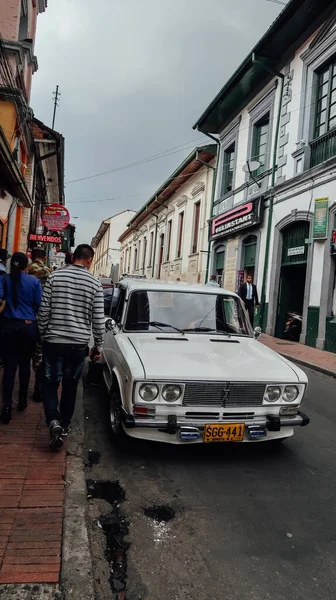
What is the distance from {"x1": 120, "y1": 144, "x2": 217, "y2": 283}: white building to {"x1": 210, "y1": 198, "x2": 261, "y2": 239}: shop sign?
6.08ft

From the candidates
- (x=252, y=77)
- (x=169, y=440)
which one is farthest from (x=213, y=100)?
(x=169, y=440)

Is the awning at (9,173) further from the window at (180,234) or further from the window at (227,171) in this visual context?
the window at (180,234)

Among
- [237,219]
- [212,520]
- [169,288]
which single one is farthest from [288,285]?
[212,520]

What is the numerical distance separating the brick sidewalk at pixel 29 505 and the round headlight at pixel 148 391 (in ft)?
2.83

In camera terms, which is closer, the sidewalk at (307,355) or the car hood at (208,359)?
the car hood at (208,359)

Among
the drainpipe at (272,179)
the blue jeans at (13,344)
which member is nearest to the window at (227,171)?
the drainpipe at (272,179)

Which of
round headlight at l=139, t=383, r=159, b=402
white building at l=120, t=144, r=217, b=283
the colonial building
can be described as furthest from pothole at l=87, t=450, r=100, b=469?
white building at l=120, t=144, r=217, b=283

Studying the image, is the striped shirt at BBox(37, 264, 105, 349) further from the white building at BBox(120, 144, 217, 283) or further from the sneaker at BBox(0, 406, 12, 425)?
the white building at BBox(120, 144, 217, 283)

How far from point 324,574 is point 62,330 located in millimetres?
2692

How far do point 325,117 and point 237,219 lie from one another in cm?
505

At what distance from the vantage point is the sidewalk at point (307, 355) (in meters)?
8.53

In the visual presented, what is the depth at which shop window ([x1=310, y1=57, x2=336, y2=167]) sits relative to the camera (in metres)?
11.5

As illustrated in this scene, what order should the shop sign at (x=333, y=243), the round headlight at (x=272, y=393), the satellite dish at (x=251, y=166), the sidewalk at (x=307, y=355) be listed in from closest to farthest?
the round headlight at (x=272, y=393) → the sidewalk at (x=307, y=355) → the shop sign at (x=333, y=243) → the satellite dish at (x=251, y=166)

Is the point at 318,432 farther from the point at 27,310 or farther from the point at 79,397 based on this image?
the point at 27,310
